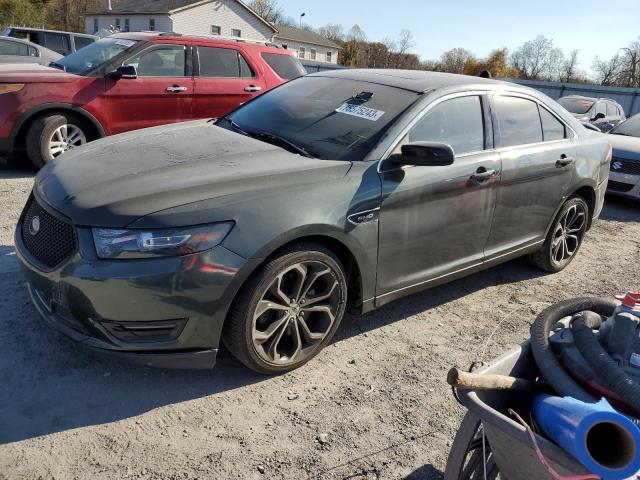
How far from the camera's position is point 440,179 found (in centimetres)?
354

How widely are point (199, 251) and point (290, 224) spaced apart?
50 cm

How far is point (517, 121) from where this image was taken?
4.29 meters

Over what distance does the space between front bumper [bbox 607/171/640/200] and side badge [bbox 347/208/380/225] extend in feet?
21.8

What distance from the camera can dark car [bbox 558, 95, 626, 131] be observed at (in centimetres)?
1291

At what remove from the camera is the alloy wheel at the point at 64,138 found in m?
6.47

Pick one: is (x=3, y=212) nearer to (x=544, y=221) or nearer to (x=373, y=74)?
(x=373, y=74)

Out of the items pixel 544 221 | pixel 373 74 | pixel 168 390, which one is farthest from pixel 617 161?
pixel 168 390

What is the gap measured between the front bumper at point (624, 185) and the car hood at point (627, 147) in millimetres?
294

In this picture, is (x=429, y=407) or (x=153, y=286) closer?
(x=153, y=286)

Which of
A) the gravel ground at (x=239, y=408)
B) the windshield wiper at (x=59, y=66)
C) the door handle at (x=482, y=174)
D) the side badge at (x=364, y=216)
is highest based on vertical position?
the windshield wiper at (x=59, y=66)

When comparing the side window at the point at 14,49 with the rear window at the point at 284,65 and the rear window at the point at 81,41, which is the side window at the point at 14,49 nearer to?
the rear window at the point at 81,41

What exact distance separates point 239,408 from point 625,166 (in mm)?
7770

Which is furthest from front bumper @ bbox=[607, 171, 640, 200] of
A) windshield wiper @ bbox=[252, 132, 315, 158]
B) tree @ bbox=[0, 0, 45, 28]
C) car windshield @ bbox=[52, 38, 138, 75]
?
tree @ bbox=[0, 0, 45, 28]

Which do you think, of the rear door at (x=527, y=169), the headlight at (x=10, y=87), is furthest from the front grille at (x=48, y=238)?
the headlight at (x=10, y=87)
